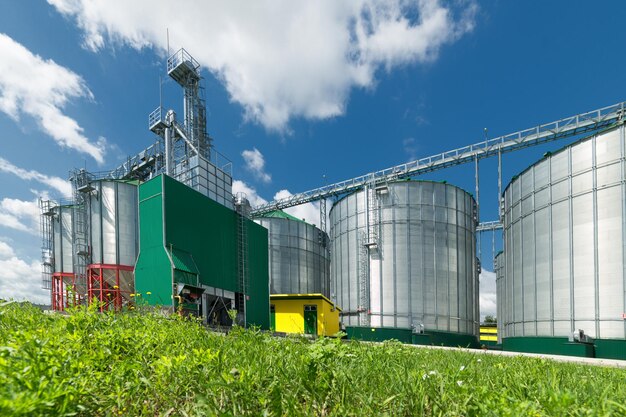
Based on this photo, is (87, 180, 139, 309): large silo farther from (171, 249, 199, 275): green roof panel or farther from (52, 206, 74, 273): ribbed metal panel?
(171, 249, 199, 275): green roof panel

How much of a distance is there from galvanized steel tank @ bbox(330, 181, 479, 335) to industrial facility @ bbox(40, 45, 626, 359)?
111 millimetres

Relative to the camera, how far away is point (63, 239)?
34.0 metres

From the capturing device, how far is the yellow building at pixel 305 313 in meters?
28.5

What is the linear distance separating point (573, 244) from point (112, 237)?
3394 centimetres

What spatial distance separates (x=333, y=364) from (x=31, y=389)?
2502mm

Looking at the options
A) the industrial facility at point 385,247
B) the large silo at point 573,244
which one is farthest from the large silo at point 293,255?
the large silo at point 573,244

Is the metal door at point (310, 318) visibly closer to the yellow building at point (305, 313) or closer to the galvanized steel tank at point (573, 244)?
the yellow building at point (305, 313)

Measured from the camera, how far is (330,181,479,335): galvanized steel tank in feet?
89.5

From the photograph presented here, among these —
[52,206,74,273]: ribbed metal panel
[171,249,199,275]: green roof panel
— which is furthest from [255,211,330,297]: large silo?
[171,249,199,275]: green roof panel

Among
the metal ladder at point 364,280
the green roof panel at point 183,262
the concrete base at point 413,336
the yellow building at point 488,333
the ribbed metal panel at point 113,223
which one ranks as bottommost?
the yellow building at point 488,333

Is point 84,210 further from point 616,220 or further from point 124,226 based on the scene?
point 616,220

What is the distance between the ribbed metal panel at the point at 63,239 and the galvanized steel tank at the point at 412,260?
91.2 feet

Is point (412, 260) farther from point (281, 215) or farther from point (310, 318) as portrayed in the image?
point (281, 215)

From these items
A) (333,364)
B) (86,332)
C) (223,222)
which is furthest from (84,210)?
(333,364)
